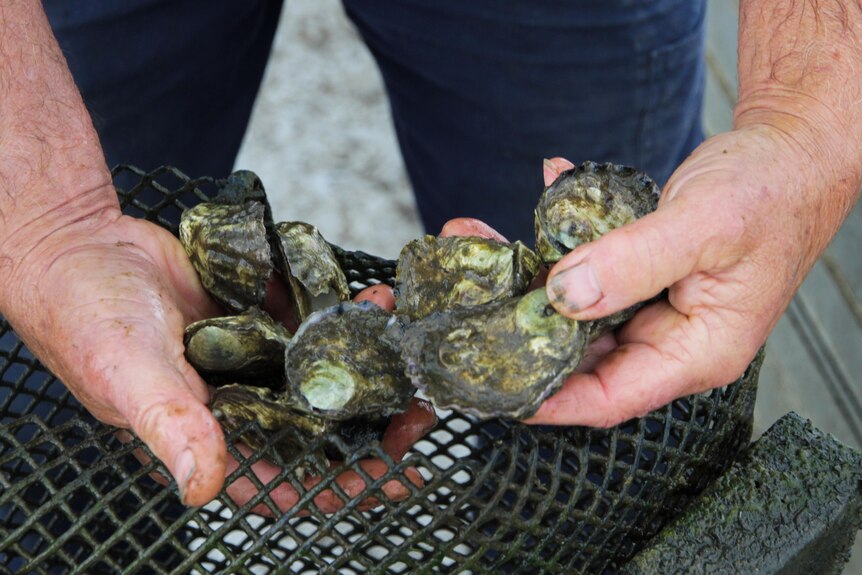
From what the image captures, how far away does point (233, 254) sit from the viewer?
1195mm

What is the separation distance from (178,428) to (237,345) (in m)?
0.22

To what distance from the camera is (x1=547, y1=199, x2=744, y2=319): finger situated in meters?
0.92

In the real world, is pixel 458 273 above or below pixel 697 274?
below

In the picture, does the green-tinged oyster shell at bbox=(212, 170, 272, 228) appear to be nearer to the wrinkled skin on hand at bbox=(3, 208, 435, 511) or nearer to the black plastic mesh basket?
the wrinkled skin on hand at bbox=(3, 208, 435, 511)

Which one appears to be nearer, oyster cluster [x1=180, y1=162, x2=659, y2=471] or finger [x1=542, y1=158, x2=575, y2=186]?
oyster cluster [x1=180, y1=162, x2=659, y2=471]

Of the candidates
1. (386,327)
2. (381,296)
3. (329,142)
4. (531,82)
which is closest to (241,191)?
(381,296)

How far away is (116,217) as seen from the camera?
1.16 metres

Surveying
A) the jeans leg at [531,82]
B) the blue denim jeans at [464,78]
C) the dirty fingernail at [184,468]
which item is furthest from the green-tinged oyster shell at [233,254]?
the jeans leg at [531,82]

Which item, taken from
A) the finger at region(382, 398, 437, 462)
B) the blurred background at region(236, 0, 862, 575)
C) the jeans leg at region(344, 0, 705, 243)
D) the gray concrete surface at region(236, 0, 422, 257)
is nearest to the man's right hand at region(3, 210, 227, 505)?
the finger at region(382, 398, 437, 462)

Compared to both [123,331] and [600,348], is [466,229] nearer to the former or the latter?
[600,348]

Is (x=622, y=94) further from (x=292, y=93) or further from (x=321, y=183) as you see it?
(x=292, y=93)

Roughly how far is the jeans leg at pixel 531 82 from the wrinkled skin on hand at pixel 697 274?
1.97 feet

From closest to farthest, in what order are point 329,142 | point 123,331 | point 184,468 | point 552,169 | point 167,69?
1. point 184,468
2. point 123,331
3. point 552,169
4. point 167,69
5. point 329,142

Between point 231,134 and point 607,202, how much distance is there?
0.98 meters
